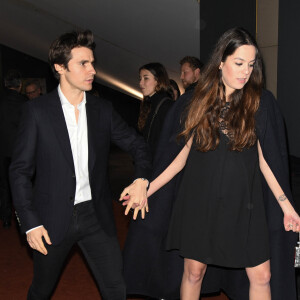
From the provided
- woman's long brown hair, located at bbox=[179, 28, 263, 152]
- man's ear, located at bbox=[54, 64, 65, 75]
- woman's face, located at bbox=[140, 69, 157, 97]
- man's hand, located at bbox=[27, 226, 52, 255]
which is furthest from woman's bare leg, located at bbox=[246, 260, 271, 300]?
woman's face, located at bbox=[140, 69, 157, 97]

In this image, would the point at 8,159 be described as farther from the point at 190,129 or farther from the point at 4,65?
the point at 4,65

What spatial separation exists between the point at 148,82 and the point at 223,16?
3.38 m

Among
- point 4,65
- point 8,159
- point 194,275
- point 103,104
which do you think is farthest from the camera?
point 4,65

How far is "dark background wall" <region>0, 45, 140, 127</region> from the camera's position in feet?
51.8

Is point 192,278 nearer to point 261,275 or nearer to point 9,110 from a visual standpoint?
point 261,275

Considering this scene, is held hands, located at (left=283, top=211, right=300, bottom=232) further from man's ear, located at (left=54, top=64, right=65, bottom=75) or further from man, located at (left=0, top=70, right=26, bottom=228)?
man, located at (left=0, top=70, right=26, bottom=228)

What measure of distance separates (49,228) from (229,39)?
121 centimetres

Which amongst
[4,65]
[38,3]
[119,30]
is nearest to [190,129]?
[119,30]

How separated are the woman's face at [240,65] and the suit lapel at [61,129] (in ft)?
2.66

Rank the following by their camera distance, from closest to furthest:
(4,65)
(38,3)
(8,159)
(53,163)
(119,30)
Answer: (53,163), (8,159), (119,30), (38,3), (4,65)

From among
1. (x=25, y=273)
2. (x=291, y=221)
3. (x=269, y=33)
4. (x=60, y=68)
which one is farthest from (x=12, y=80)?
(x=269, y=33)

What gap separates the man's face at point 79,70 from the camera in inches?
79.9

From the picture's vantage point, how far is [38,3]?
8828 mm

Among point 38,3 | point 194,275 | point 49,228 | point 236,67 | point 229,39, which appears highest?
point 38,3
